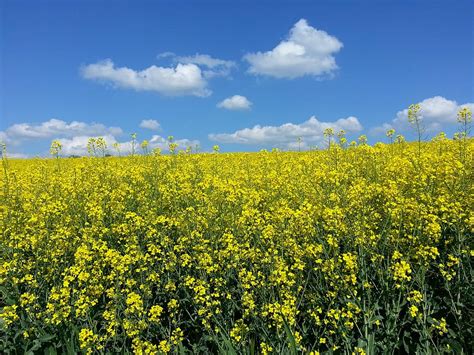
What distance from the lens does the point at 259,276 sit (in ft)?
11.0

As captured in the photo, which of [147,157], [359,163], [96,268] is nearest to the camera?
[96,268]

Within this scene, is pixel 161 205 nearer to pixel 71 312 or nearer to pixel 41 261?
pixel 41 261

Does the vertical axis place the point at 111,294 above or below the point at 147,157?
below

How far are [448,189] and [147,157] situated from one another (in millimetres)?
5868

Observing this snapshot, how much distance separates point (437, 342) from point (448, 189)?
2.06 meters

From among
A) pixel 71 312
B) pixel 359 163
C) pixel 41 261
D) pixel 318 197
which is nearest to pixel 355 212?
pixel 318 197

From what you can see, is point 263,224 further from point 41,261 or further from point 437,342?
point 41,261

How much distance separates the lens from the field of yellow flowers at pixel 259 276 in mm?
3014

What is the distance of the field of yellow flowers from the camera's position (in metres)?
3.01

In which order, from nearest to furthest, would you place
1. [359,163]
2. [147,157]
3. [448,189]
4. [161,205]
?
[448,189] < [161,205] < [359,163] < [147,157]

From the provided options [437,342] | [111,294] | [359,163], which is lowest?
[437,342]

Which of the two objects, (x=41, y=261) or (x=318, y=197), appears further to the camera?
(x=318, y=197)

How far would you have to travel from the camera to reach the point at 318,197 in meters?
4.70

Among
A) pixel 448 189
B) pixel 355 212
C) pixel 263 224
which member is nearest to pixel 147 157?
pixel 263 224
